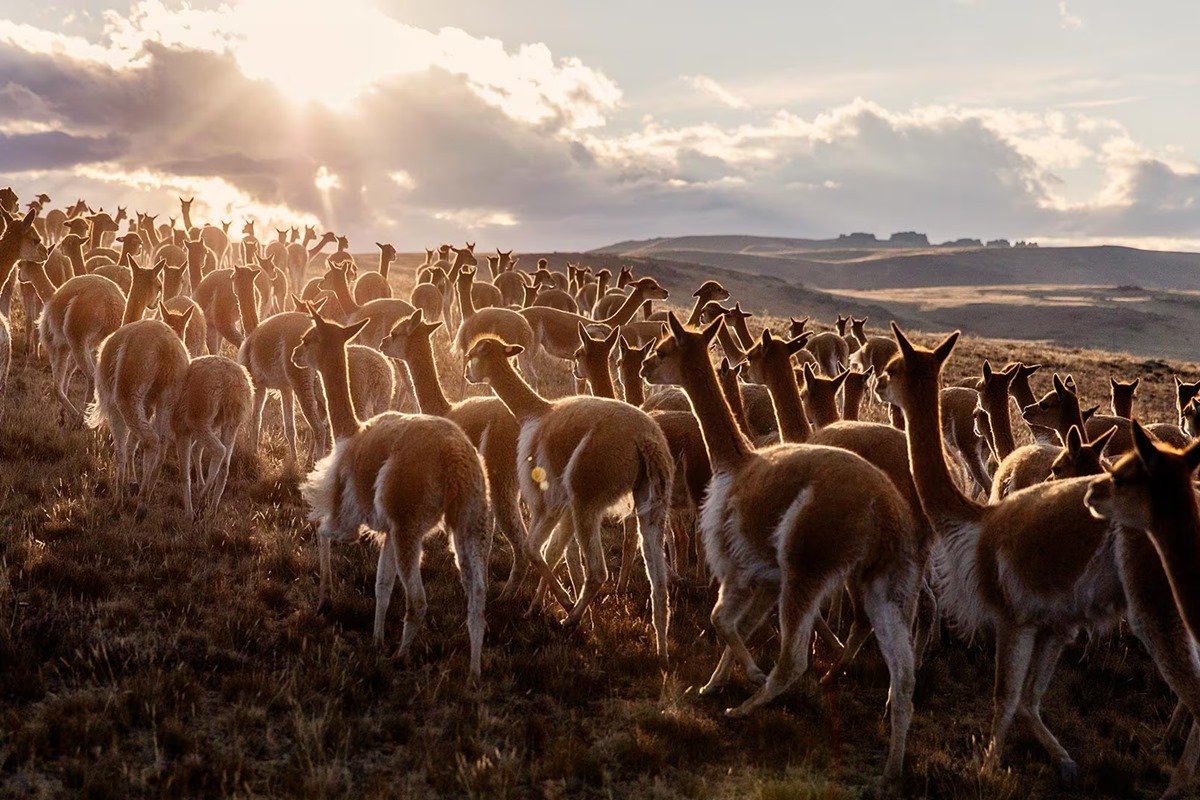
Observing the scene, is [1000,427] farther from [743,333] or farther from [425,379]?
[425,379]

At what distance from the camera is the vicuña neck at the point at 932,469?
247 inches

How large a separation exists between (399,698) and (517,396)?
9.73 feet

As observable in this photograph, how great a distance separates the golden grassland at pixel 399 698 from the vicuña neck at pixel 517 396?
1731mm

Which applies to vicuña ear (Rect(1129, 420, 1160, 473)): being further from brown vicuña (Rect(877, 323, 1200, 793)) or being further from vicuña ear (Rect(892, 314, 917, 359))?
vicuña ear (Rect(892, 314, 917, 359))

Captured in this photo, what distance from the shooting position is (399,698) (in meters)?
6.38

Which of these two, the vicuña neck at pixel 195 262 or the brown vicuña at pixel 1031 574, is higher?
the vicuña neck at pixel 195 262

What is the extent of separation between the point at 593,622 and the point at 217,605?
3092mm

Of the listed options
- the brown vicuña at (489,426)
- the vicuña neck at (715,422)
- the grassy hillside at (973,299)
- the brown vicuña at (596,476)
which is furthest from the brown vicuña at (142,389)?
the grassy hillside at (973,299)

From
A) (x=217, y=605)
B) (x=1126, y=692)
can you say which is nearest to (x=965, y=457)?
(x=1126, y=692)

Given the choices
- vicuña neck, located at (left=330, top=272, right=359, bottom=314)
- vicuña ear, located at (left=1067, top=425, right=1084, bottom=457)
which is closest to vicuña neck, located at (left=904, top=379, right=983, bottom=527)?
vicuña ear, located at (left=1067, top=425, right=1084, bottom=457)

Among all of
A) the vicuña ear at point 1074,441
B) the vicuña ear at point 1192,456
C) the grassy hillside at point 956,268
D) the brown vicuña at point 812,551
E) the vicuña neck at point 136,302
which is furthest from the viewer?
the grassy hillside at point 956,268

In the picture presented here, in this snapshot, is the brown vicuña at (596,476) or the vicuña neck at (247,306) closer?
the brown vicuña at (596,476)

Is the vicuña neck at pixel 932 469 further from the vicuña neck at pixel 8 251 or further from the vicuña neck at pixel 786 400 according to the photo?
the vicuña neck at pixel 8 251

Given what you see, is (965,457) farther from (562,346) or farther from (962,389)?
(562,346)
